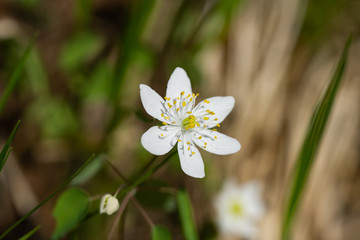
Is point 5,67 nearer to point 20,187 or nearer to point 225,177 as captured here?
point 20,187

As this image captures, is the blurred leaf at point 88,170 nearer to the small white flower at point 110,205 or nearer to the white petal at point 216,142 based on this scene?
the small white flower at point 110,205

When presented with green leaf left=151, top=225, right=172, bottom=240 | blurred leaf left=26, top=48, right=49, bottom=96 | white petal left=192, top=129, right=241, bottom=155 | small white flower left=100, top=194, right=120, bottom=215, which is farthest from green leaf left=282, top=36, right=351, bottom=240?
blurred leaf left=26, top=48, right=49, bottom=96

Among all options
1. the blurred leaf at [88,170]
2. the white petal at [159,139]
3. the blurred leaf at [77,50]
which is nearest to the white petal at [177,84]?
the white petal at [159,139]

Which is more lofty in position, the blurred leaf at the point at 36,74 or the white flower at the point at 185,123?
the blurred leaf at the point at 36,74

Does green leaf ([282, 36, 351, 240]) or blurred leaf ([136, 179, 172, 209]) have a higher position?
→ blurred leaf ([136, 179, 172, 209])

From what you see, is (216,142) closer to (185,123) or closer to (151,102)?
(185,123)

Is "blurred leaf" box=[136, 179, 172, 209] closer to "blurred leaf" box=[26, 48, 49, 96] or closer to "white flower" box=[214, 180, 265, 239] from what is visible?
"white flower" box=[214, 180, 265, 239]
